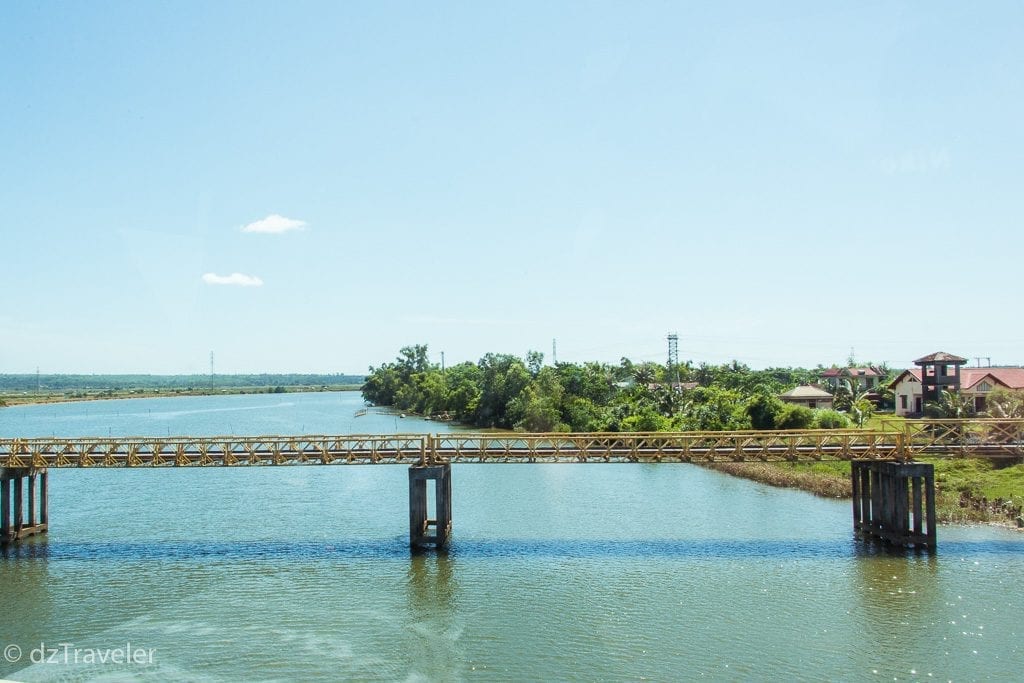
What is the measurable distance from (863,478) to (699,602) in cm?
1677

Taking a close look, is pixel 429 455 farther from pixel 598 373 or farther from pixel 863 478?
pixel 598 373

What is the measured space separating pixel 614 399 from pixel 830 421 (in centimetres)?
4198

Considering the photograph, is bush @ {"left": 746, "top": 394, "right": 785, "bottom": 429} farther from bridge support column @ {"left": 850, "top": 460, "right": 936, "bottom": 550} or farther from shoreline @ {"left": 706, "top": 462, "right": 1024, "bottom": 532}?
bridge support column @ {"left": 850, "top": 460, "right": 936, "bottom": 550}

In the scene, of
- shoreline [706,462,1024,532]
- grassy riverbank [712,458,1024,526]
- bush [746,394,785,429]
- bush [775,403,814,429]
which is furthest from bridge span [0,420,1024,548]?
bush [746,394,785,429]

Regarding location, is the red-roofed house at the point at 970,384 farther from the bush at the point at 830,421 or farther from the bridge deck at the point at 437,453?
the bridge deck at the point at 437,453

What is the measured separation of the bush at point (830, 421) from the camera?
226ft

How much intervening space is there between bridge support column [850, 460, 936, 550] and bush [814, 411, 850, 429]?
27.3 meters

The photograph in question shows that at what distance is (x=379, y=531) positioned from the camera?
4475 centimetres

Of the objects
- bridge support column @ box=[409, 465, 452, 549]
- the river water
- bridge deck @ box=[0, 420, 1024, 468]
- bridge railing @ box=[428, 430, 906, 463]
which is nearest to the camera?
the river water

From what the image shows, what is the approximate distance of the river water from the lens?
25375 mm

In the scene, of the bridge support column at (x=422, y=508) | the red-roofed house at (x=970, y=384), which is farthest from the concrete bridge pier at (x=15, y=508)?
the red-roofed house at (x=970, y=384)

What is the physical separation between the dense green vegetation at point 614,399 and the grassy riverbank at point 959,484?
8.29 m

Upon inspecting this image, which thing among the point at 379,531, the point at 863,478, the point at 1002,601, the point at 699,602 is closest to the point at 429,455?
the point at 379,531

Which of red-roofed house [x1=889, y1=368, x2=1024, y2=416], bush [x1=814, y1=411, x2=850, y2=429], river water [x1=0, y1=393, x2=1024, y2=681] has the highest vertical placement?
red-roofed house [x1=889, y1=368, x2=1024, y2=416]
